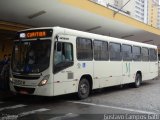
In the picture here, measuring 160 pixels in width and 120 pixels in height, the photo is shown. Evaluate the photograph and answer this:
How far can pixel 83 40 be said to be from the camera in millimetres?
12703

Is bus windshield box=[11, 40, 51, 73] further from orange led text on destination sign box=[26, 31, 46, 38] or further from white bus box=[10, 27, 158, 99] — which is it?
orange led text on destination sign box=[26, 31, 46, 38]

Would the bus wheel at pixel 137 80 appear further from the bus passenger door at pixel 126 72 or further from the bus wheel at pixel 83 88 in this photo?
the bus wheel at pixel 83 88

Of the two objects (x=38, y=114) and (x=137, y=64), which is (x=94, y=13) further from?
(x=38, y=114)

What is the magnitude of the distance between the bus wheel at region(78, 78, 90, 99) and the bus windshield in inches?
85.3

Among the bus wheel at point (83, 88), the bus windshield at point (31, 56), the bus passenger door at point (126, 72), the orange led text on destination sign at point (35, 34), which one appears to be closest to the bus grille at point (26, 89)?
the bus windshield at point (31, 56)

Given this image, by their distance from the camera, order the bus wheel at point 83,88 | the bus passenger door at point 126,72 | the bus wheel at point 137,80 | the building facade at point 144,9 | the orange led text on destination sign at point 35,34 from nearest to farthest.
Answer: the orange led text on destination sign at point 35,34 < the bus wheel at point 83,88 < the bus passenger door at point 126,72 < the bus wheel at point 137,80 < the building facade at point 144,9

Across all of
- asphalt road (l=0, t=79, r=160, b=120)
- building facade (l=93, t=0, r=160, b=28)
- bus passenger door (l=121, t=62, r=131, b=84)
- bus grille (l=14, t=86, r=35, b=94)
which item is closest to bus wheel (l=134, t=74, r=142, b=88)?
bus passenger door (l=121, t=62, r=131, b=84)

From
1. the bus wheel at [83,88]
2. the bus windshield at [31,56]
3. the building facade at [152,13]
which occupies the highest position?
the building facade at [152,13]

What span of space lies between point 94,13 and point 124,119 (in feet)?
38.4

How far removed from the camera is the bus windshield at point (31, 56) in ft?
35.8

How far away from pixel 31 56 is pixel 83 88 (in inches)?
105

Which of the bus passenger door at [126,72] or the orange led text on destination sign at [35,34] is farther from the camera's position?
the bus passenger door at [126,72]

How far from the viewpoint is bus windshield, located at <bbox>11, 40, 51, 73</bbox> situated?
10922 millimetres

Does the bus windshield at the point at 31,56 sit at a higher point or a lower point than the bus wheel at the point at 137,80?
higher
